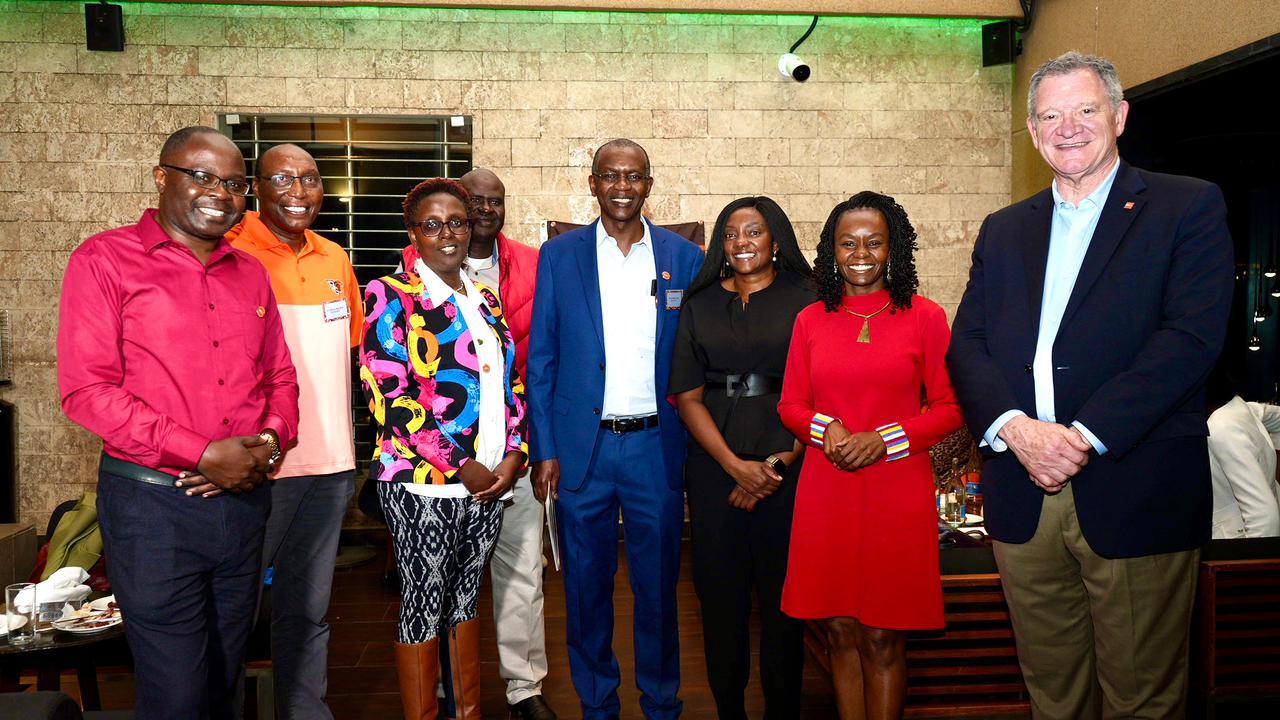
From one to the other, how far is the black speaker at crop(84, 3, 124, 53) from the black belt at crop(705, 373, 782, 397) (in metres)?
5.56

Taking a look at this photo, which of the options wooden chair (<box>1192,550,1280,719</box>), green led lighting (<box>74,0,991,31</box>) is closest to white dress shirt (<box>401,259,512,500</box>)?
wooden chair (<box>1192,550,1280,719</box>)

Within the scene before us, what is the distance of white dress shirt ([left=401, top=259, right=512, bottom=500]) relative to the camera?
110 inches

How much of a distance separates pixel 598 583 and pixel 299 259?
1.47 m

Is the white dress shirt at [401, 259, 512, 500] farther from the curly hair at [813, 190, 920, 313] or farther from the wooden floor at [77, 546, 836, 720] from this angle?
the wooden floor at [77, 546, 836, 720]

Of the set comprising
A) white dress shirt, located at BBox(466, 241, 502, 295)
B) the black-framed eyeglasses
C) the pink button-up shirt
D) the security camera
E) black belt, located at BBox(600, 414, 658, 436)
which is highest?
the security camera

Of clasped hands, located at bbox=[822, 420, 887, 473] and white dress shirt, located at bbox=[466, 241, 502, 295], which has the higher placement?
white dress shirt, located at bbox=[466, 241, 502, 295]

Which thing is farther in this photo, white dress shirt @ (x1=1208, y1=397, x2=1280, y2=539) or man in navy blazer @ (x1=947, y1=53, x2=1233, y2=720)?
white dress shirt @ (x1=1208, y1=397, x2=1280, y2=539)

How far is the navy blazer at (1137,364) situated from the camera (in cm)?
198

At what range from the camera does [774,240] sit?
3.01 m

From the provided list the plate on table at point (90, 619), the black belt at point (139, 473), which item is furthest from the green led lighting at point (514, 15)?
the black belt at point (139, 473)

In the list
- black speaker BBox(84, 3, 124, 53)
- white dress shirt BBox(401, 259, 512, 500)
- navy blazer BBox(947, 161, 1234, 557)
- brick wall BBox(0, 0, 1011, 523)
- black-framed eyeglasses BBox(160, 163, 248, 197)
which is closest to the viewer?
navy blazer BBox(947, 161, 1234, 557)

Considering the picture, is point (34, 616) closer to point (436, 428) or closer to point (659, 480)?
point (436, 428)

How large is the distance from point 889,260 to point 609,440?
3.55ft

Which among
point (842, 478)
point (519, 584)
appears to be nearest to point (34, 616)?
point (519, 584)
